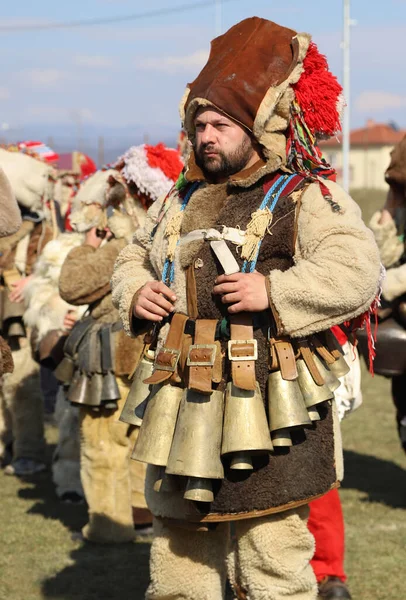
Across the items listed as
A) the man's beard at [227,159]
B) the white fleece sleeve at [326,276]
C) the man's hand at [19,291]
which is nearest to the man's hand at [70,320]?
the man's hand at [19,291]

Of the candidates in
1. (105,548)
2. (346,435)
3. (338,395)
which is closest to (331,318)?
(338,395)

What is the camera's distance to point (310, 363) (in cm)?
346

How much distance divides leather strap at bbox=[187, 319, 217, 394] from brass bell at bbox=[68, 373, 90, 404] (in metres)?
2.24

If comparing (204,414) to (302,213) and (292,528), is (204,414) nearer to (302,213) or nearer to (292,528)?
(292,528)

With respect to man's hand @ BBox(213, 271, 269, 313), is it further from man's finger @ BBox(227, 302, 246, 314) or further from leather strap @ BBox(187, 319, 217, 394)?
leather strap @ BBox(187, 319, 217, 394)

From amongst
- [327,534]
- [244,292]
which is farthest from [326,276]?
[327,534]

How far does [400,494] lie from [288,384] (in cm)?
392

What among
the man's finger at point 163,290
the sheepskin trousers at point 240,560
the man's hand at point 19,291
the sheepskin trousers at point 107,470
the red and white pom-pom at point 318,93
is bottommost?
the sheepskin trousers at point 107,470

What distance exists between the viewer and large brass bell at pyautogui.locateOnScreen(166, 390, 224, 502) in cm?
332

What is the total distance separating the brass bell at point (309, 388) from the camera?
344cm

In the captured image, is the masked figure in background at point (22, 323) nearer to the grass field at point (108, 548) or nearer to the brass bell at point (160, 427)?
the grass field at point (108, 548)

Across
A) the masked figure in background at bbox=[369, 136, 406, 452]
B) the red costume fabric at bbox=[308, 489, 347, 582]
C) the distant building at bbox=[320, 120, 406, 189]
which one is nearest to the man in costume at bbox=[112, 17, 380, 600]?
the red costume fabric at bbox=[308, 489, 347, 582]

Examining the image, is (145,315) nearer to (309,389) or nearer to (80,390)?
(309,389)

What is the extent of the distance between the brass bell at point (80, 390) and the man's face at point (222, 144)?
7.45ft
